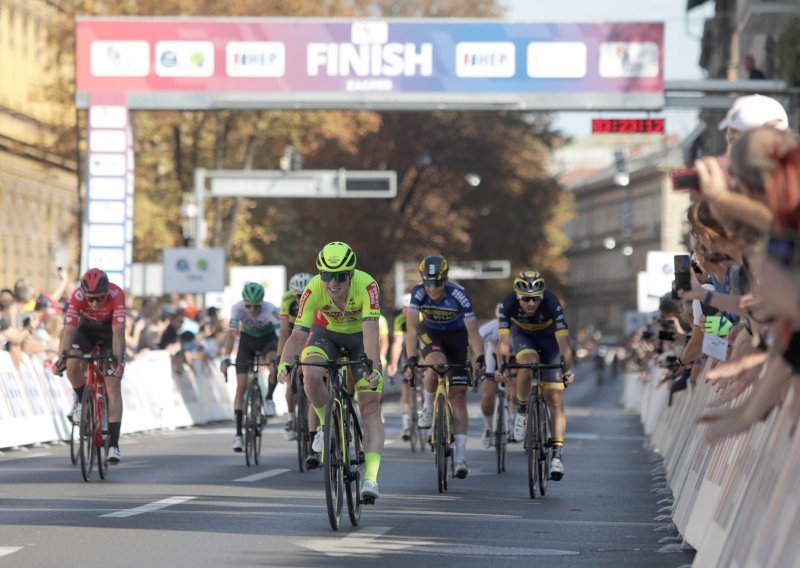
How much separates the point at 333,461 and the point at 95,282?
532 cm

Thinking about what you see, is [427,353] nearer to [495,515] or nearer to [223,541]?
[495,515]

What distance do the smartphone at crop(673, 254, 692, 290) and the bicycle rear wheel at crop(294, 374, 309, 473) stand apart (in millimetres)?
6944

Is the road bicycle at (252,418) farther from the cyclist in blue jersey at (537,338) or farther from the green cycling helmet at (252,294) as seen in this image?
the cyclist in blue jersey at (537,338)

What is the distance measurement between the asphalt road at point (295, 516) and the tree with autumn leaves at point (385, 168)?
33.8 metres

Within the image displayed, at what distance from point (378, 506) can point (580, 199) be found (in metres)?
164

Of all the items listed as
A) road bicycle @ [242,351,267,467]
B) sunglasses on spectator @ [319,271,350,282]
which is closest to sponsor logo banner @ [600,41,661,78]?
road bicycle @ [242,351,267,467]

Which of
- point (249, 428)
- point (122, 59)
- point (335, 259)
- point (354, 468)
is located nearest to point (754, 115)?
point (335, 259)

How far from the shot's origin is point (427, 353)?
1695 centimetres

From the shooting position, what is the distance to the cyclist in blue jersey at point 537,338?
15820 millimetres

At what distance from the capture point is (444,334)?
17141mm

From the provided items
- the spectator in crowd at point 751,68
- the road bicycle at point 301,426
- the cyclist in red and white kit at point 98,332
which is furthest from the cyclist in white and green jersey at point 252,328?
the spectator in crowd at point 751,68

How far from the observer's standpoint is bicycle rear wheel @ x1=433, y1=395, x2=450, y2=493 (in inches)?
618

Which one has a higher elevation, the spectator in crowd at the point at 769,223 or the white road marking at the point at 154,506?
the spectator in crowd at the point at 769,223

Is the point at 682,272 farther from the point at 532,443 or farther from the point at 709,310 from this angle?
the point at 532,443
